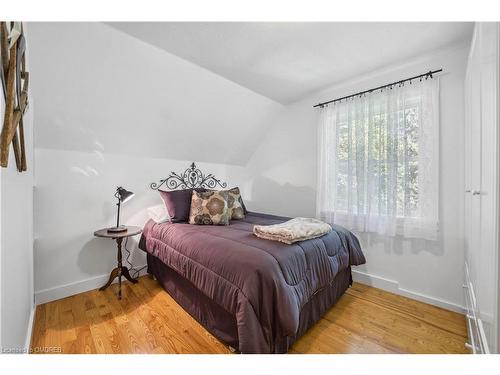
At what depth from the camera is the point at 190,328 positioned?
1693 millimetres

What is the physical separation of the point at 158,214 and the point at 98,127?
1.12 metres

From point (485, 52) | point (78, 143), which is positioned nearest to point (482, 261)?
point (485, 52)

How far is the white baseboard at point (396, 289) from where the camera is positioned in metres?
1.99

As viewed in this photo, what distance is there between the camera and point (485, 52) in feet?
3.34

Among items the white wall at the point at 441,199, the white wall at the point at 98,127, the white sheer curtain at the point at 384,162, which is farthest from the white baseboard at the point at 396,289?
the white wall at the point at 98,127

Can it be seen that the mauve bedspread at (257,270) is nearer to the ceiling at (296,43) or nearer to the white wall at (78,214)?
the white wall at (78,214)

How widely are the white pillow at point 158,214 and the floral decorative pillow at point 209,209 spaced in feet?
1.07

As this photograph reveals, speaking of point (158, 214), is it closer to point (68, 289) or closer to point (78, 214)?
point (78, 214)

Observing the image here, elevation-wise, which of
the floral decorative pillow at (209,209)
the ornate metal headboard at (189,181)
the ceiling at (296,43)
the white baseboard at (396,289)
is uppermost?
the ceiling at (296,43)

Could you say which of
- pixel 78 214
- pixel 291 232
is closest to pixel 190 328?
pixel 291 232

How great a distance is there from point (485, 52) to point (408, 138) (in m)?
1.24

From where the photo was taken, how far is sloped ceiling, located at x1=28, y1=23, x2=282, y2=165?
5.72 ft

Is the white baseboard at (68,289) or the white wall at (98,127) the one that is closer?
the white wall at (98,127)
